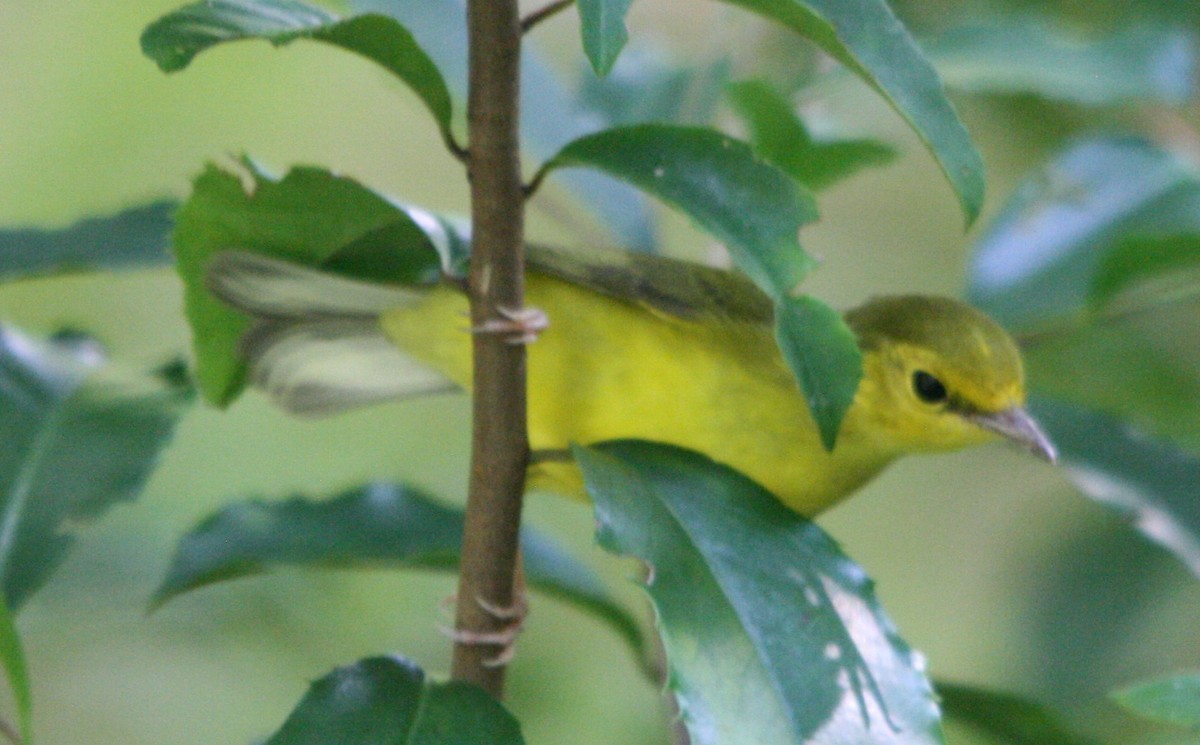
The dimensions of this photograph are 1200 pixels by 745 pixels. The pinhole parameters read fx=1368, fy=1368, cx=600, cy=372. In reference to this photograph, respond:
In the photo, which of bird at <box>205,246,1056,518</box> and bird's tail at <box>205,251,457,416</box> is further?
bird at <box>205,246,1056,518</box>

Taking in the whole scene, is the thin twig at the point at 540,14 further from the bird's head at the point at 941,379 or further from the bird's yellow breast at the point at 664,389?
the bird's head at the point at 941,379

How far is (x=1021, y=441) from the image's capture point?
1950mm

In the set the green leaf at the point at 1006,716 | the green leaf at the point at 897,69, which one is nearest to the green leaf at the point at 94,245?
the green leaf at the point at 897,69

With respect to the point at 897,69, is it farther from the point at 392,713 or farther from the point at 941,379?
the point at 941,379

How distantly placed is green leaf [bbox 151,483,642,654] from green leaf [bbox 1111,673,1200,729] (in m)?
0.87

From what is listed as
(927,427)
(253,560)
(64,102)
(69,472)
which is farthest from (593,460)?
(64,102)

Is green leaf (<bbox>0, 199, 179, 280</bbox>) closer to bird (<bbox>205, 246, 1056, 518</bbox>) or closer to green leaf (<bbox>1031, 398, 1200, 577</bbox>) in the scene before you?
bird (<bbox>205, 246, 1056, 518</bbox>)

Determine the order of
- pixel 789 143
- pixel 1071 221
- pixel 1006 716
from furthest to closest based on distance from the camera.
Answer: pixel 1071 221
pixel 789 143
pixel 1006 716

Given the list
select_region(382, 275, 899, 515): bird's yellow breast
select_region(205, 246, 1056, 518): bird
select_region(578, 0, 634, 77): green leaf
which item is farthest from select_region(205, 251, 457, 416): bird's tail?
select_region(578, 0, 634, 77): green leaf

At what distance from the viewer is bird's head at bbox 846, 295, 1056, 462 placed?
77.7 inches

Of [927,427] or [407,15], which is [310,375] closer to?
[407,15]

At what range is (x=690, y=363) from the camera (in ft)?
6.47

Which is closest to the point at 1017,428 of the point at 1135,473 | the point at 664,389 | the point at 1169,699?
the point at 1135,473

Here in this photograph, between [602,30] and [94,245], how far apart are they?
3.38 feet
